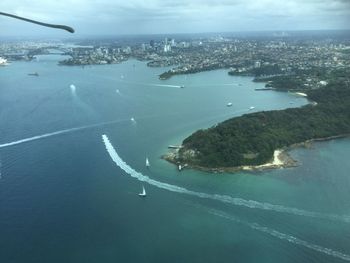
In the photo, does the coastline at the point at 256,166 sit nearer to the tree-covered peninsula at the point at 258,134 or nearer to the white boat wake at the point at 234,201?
the tree-covered peninsula at the point at 258,134

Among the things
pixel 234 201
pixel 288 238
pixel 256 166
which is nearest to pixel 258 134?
pixel 256 166

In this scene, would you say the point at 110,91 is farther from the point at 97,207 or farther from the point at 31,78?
the point at 97,207

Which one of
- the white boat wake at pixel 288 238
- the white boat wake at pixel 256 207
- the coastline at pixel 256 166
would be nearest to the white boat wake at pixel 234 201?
the white boat wake at pixel 256 207

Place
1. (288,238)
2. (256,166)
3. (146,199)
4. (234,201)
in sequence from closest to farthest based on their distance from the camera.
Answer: (288,238), (234,201), (146,199), (256,166)

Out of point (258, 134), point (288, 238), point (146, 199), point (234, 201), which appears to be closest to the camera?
point (288, 238)

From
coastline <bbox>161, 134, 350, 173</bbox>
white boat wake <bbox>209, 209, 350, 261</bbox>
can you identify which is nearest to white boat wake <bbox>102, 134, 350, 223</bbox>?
white boat wake <bbox>209, 209, 350, 261</bbox>

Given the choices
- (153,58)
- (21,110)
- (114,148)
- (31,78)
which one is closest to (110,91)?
(21,110)

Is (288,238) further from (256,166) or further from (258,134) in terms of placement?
(258,134)
